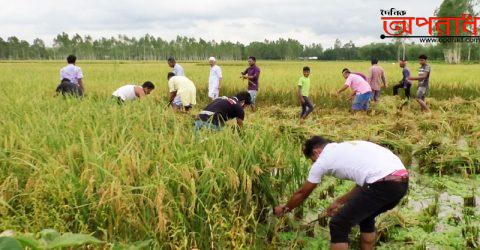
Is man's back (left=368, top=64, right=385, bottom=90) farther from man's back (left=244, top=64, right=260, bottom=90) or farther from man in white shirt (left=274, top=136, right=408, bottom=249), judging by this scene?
man in white shirt (left=274, top=136, right=408, bottom=249)

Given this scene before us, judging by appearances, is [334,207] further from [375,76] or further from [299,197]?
[375,76]

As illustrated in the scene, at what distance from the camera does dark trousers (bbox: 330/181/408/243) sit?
8.64ft

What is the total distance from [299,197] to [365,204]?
456 mm

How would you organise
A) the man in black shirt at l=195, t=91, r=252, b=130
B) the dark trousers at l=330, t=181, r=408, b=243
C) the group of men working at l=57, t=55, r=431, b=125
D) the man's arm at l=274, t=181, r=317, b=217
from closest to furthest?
the dark trousers at l=330, t=181, r=408, b=243 → the man's arm at l=274, t=181, r=317, b=217 → the man in black shirt at l=195, t=91, r=252, b=130 → the group of men working at l=57, t=55, r=431, b=125

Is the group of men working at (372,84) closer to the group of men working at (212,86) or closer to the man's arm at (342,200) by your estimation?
the group of men working at (212,86)

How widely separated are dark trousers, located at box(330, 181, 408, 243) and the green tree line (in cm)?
7669

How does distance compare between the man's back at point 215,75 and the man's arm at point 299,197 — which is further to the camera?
the man's back at point 215,75

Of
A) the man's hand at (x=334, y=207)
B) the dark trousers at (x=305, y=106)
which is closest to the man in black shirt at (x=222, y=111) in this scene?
the man's hand at (x=334, y=207)

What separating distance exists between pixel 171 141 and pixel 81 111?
74.1 inches

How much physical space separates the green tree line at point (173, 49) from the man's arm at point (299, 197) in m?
76.7

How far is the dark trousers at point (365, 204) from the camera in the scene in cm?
263

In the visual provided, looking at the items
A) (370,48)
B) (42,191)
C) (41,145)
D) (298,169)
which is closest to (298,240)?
(298,169)

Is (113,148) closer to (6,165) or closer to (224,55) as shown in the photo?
(6,165)

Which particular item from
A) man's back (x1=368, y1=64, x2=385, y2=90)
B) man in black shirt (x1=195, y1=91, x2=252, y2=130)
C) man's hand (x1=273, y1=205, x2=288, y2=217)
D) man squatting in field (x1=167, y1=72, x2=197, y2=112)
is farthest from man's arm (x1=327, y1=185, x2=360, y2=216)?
man's back (x1=368, y1=64, x2=385, y2=90)
